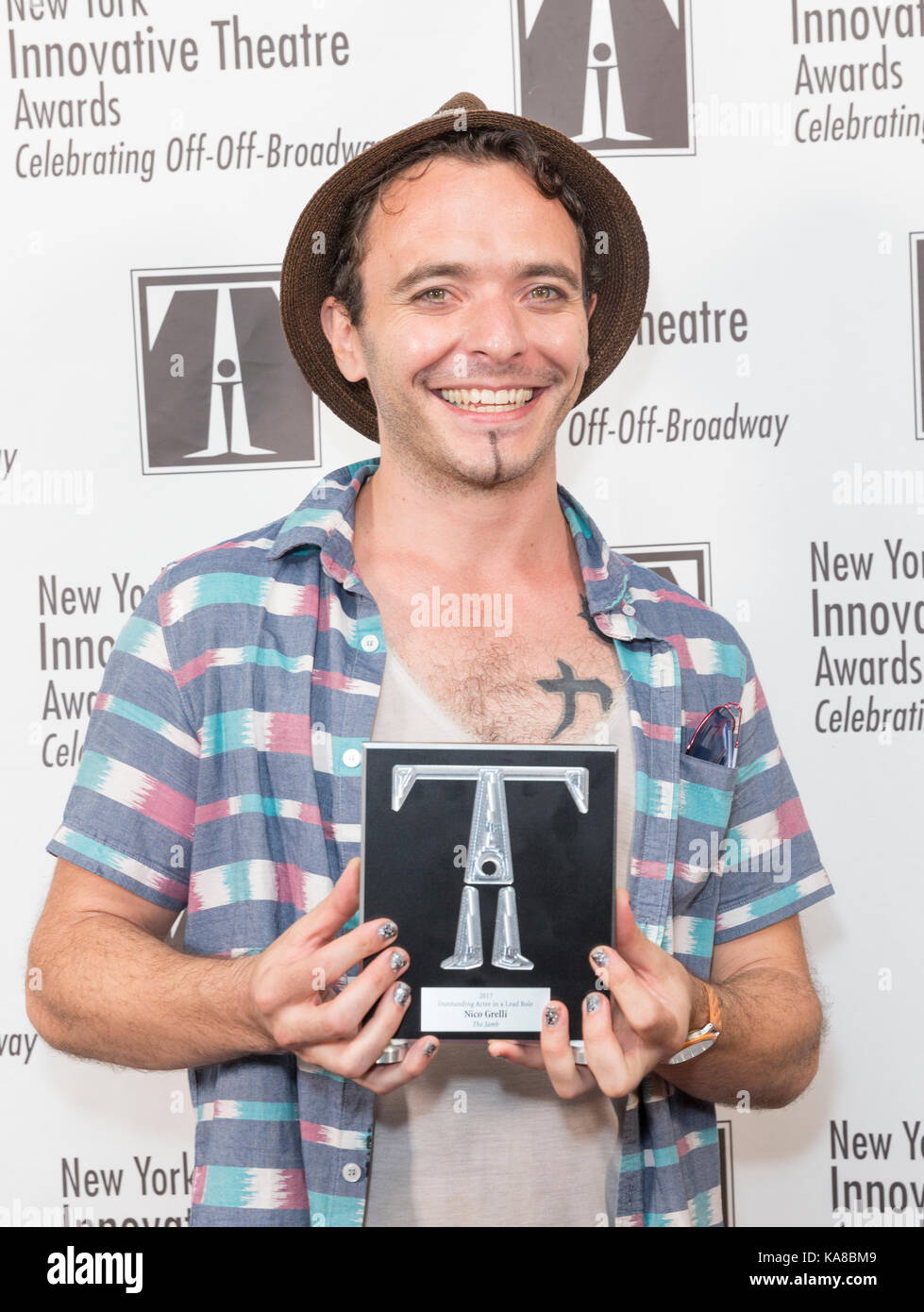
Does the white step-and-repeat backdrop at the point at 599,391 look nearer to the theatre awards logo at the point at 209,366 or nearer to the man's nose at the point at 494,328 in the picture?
the theatre awards logo at the point at 209,366

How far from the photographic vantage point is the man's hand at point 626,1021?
3.97 ft

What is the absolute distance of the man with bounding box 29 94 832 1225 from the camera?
A: 134 centimetres

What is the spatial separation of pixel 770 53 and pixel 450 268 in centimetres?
86

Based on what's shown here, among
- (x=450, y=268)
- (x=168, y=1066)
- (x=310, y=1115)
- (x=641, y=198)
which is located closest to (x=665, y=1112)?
(x=310, y=1115)

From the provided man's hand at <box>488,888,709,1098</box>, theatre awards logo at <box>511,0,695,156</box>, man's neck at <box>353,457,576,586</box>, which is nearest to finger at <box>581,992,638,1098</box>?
man's hand at <box>488,888,709,1098</box>

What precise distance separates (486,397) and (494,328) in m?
0.09

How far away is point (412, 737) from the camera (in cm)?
147

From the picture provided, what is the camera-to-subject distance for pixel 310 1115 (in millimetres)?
1381

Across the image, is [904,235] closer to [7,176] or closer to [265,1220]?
[7,176]

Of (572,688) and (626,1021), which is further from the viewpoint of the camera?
(572,688)

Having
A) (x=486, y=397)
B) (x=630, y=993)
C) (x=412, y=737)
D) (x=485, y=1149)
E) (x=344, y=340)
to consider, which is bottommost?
(x=485, y=1149)

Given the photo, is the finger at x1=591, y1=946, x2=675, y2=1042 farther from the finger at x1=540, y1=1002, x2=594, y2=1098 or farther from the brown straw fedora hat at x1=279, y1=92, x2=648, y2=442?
the brown straw fedora hat at x1=279, y1=92, x2=648, y2=442

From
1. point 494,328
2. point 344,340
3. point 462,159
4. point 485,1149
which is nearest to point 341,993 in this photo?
point 485,1149

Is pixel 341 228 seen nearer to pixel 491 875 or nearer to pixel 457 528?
pixel 457 528
